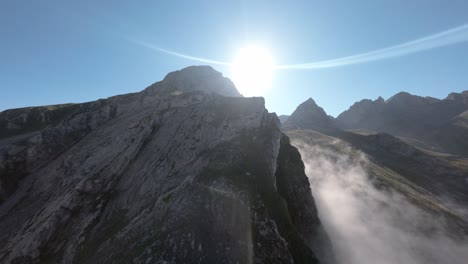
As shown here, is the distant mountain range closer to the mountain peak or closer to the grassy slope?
the grassy slope

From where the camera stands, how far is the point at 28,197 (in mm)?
48250

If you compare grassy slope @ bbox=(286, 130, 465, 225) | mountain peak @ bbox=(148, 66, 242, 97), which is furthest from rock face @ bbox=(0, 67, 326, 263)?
mountain peak @ bbox=(148, 66, 242, 97)

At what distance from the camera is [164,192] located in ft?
112

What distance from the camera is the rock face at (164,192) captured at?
2400 centimetres

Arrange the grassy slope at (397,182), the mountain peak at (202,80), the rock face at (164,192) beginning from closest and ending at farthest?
the rock face at (164,192) → the grassy slope at (397,182) → the mountain peak at (202,80)

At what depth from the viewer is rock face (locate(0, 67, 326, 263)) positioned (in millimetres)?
24000

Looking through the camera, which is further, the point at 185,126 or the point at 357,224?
the point at 357,224

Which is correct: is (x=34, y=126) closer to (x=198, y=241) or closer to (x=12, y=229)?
(x=12, y=229)

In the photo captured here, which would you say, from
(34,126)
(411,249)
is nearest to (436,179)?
(411,249)

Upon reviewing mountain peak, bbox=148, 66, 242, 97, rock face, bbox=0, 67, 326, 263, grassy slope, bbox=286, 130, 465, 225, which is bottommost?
grassy slope, bbox=286, 130, 465, 225

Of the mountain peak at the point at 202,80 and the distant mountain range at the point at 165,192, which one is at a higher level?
the mountain peak at the point at 202,80

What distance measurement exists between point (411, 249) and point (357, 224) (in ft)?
43.4

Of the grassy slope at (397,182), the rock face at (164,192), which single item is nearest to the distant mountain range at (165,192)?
the rock face at (164,192)

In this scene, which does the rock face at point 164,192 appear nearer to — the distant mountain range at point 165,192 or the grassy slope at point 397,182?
the distant mountain range at point 165,192
